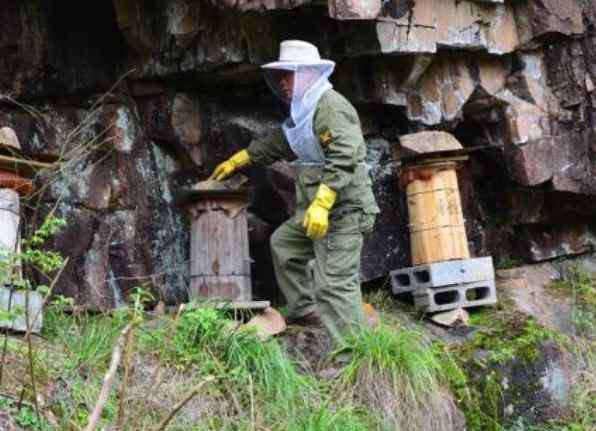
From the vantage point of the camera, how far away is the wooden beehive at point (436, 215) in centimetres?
720

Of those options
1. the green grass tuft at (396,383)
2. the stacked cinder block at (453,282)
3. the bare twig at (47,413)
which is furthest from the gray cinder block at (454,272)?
the bare twig at (47,413)

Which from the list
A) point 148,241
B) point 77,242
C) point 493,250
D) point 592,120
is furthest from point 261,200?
point 592,120

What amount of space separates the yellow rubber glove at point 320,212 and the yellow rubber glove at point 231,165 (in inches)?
35.8

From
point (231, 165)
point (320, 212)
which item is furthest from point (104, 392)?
point (231, 165)

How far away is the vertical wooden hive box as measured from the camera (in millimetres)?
6660

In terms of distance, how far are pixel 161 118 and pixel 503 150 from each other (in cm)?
261

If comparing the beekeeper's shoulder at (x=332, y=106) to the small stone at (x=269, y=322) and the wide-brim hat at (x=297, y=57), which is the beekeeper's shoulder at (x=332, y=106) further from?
the small stone at (x=269, y=322)

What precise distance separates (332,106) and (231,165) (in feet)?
3.08

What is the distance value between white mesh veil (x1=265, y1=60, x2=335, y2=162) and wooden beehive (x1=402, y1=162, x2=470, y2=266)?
3.58 feet

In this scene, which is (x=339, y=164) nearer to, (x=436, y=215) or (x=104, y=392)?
(x=436, y=215)

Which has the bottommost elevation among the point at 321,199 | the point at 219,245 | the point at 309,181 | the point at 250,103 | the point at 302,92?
the point at 219,245

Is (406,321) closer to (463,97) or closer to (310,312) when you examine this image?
(310,312)

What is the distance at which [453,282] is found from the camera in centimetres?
710

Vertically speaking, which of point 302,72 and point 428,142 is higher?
point 302,72
